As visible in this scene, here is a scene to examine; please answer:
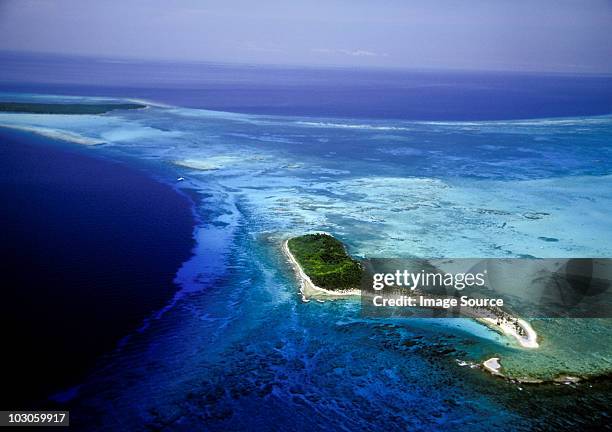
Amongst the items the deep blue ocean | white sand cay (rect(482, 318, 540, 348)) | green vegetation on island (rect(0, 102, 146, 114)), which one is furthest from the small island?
green vegetation on island (rect(0, 102, 146, 114))

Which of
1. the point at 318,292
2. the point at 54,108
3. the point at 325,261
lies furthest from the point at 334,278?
the point at 54,108

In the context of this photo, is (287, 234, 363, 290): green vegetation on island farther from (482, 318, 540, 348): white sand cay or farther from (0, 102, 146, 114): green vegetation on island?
(0, 102, 146, 114): green vegetation on island

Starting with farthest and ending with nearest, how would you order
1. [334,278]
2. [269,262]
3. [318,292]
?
[269,262], [334,278], [318,292]

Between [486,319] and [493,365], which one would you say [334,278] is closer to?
[486,319]

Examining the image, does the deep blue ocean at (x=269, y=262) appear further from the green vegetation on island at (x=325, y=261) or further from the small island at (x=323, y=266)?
the green vegetation on island at (x=325, y=261)

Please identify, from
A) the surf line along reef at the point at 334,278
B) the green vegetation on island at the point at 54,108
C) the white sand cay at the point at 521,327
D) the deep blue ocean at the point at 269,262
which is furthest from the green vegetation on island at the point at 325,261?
the green vegetation on island at the point at 54,108

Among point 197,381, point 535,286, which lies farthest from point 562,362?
point 197,381

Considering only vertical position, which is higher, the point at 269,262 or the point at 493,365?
the point at 269,262
